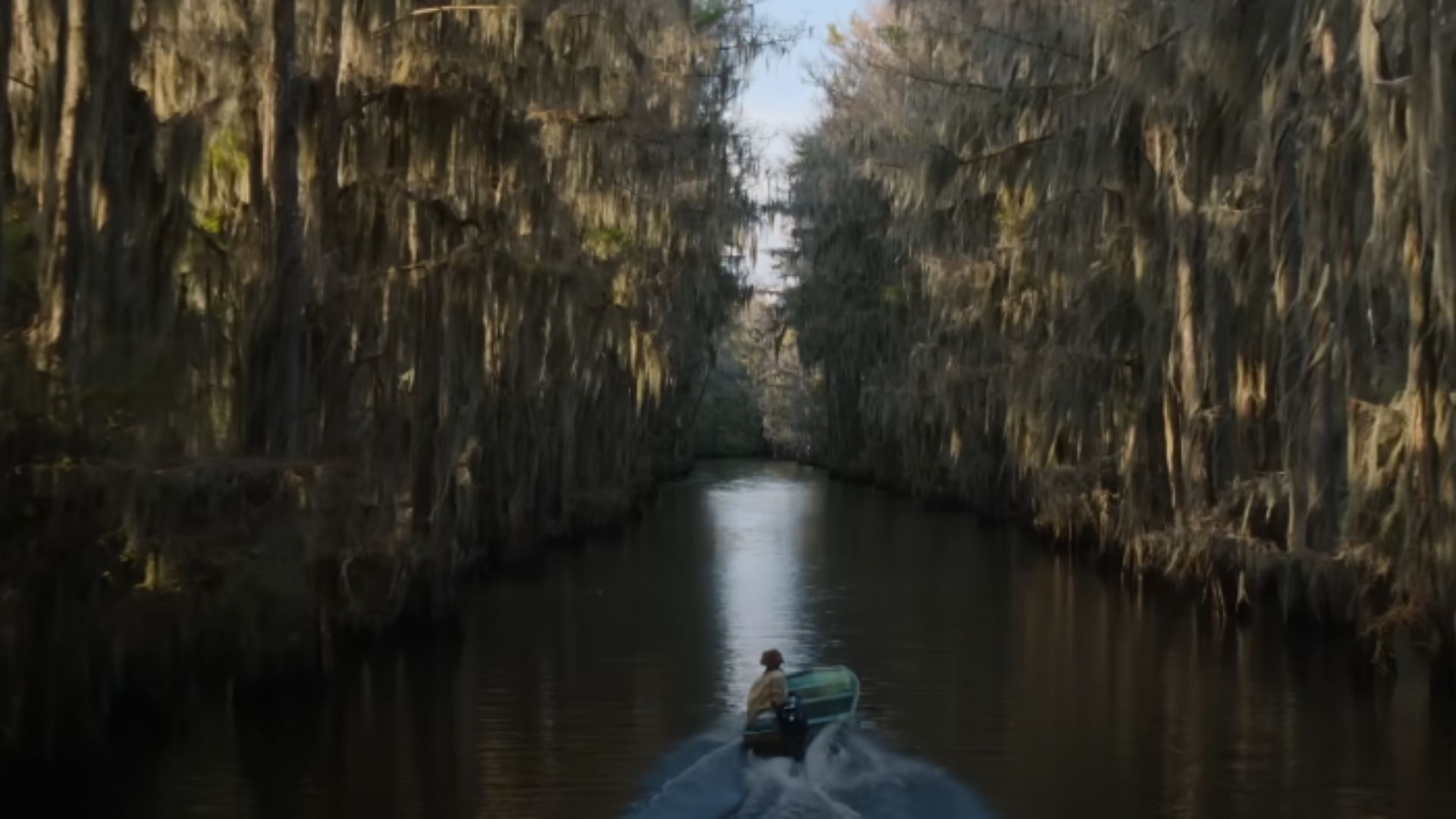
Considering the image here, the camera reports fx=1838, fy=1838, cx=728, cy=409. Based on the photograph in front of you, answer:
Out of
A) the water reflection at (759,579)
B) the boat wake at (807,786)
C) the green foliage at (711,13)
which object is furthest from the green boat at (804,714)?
the green foliage at (711,13)

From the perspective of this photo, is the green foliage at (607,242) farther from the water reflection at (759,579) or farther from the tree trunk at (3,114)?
the tree trunk at (3,114)

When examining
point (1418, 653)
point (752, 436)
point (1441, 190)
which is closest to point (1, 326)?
point (1441, 190)

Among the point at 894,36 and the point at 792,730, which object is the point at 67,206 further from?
the point at 894,36

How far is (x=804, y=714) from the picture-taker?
1152cm

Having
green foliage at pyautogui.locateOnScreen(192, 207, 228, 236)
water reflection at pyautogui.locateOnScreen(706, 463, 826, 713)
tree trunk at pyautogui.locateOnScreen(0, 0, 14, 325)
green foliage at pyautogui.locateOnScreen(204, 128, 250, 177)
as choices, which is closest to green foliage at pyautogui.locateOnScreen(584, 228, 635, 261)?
water reflection at pyautogui.locateOnScreen(706, 463, 826, 713)

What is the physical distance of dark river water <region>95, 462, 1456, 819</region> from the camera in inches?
396

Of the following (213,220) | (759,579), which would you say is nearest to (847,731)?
(213,220)

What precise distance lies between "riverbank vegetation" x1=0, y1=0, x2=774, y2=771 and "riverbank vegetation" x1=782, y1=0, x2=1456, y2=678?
4.52 meters

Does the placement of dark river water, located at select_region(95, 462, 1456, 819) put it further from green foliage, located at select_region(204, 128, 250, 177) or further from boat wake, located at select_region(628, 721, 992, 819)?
green foliage, located at select_region(204, 128, 250, 177)

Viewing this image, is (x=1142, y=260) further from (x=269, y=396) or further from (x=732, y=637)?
(x=269, y=396)

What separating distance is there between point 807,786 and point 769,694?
92cm

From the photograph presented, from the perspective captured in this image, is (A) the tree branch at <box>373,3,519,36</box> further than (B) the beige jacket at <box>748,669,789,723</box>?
Yes

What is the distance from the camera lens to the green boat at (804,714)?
11.2 m

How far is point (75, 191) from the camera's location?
10.1 metres
